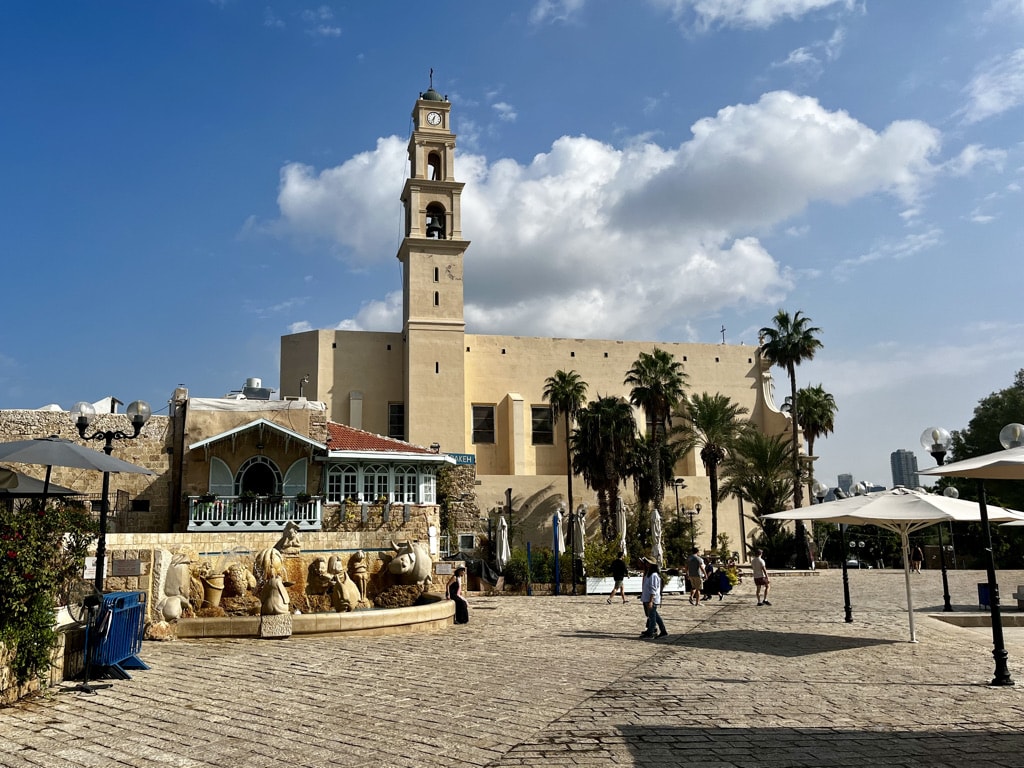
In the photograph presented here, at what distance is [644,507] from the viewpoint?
119 ft

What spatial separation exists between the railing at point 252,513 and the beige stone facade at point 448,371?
1274cm

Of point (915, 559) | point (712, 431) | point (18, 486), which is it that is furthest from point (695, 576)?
point (915, 559)

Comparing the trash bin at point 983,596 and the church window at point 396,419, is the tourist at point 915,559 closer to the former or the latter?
the trash bin at point 983,596

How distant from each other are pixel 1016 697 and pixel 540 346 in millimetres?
35226

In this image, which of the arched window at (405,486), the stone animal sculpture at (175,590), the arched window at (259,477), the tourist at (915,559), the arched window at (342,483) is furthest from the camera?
the tourist at (915,559)

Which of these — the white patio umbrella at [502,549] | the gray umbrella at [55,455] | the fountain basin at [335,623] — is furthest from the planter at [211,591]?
the white patio umbrella at [502,549]

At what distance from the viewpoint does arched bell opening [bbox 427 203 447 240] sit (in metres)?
40.7

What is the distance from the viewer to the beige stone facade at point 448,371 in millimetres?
37781

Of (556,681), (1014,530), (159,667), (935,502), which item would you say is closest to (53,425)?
(159,667)

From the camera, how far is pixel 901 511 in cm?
1213

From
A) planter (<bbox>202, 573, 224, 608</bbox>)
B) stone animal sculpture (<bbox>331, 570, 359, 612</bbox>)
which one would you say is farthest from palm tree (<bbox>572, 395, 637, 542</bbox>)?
planter (<bbox>202, 573, 224, 608</bbox>)

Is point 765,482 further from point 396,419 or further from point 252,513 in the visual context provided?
point 252,513

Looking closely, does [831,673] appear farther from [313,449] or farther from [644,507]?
[644,507]

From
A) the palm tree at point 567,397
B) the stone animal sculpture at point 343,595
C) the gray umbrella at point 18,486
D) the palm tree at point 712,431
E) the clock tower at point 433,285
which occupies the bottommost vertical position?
the stone animal sculpture at point 343,595
